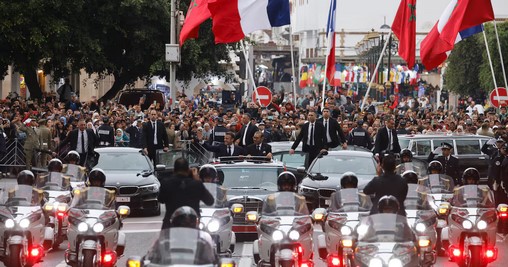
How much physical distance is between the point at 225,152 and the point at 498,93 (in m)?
20.3

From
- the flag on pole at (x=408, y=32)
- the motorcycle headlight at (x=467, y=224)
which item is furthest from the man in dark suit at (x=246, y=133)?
the motorcycle headlight at (x=467, y=224)

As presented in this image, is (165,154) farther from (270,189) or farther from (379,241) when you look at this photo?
(379,241)

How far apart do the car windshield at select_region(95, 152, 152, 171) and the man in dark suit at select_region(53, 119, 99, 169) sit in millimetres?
1962

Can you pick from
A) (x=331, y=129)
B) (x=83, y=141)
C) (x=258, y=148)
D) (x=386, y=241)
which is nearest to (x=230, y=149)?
(x=258, y=148)

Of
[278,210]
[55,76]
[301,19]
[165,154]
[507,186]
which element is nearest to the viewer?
[278,210]

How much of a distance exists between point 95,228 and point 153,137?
41.5 ft

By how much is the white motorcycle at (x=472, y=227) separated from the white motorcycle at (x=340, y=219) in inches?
63.3

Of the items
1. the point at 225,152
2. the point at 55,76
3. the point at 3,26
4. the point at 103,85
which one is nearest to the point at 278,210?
the point at 225,152

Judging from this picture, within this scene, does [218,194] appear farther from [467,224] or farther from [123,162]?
[123,162]

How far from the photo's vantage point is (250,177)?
20734 mm

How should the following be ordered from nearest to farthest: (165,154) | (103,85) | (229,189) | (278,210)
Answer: (278,210) → (229,189) → (165,154) → (103,85)

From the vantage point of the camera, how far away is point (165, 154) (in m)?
27.7

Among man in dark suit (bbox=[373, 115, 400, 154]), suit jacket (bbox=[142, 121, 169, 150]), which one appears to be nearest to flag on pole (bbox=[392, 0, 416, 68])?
man in dark suit (bbox=[373, 115, 400, 154])

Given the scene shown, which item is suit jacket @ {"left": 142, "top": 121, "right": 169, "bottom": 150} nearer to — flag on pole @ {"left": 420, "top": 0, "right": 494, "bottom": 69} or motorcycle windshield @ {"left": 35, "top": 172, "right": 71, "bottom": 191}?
flag on pole @ {"left": 420, "top": 0, "right": 494, "bottom": 69}
